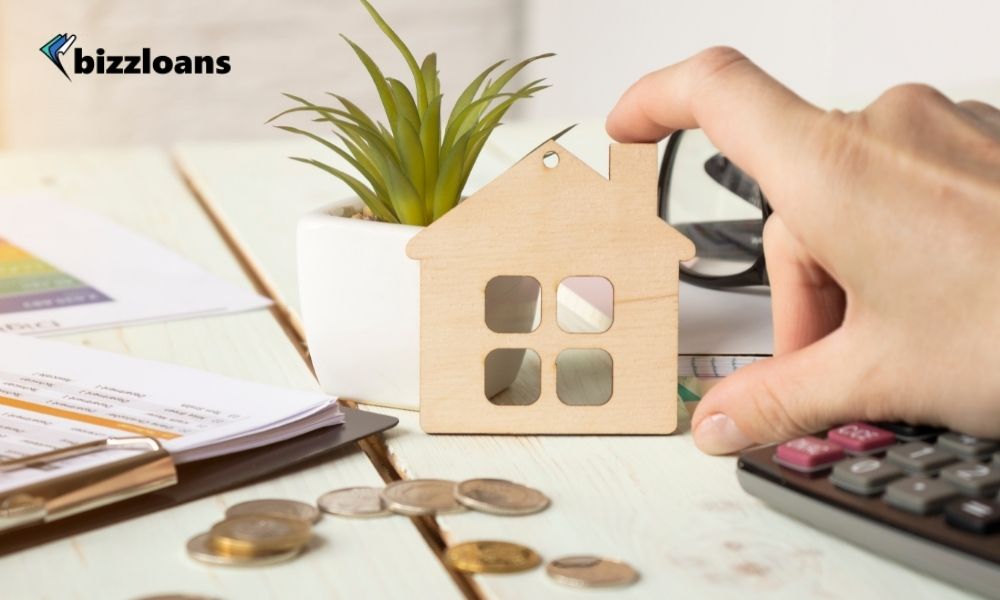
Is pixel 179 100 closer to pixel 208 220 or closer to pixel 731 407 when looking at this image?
pixel 208 220

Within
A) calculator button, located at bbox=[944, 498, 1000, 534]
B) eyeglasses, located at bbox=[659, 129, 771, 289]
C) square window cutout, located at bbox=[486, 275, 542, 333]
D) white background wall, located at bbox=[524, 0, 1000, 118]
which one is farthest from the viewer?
white background wall, located at bbox=[524, 0, 1000, 118]

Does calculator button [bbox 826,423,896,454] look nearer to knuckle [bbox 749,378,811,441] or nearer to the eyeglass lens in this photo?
knuckle [bbox 749,378,811,441]

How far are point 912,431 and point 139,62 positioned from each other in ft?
8.82

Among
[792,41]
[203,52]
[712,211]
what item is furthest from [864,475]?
[203,52]

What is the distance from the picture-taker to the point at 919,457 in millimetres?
487

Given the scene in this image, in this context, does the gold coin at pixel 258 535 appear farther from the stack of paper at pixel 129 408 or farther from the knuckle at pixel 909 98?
the knuckle at pixel 909 98

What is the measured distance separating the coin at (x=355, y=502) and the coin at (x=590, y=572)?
9 centimetres

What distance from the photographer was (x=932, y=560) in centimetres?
44

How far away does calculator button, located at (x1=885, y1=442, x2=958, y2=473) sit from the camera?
0.48 meters

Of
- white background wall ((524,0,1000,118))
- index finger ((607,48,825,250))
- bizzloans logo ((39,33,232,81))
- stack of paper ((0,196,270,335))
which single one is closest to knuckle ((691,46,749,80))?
index finger ((607,48,825,250))

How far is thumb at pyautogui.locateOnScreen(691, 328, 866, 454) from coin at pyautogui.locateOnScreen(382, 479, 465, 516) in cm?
14

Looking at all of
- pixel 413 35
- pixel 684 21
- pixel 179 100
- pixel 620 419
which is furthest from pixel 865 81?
pixel 179 100

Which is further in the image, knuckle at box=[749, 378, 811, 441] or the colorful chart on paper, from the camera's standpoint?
the colorful chart on paper

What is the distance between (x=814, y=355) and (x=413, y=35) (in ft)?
8.68
